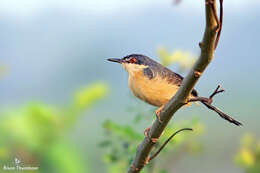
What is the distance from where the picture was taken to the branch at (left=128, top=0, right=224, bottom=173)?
22.3 inches

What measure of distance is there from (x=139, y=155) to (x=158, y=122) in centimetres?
9

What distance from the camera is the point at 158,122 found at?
2.36ft

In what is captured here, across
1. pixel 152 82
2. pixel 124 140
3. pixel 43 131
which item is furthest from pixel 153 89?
pixel 43 131

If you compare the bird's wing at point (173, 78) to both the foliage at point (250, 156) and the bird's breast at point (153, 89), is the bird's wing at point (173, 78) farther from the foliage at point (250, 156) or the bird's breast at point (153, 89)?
the foliage at point (250, 156)

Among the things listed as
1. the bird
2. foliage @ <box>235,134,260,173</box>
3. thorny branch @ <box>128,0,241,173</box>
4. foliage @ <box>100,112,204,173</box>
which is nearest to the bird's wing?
the bird

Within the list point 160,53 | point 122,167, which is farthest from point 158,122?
point 122,167

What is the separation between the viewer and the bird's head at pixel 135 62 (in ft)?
3.76

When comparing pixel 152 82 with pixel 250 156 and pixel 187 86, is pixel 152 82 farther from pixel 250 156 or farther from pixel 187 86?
pixel 250 156

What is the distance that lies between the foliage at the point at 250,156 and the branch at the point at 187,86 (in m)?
0.90

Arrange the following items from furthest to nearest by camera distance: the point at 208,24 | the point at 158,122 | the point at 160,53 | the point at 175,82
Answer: the point at 160,53
the point at 175,82
the point at 158,122
the point at 208,24

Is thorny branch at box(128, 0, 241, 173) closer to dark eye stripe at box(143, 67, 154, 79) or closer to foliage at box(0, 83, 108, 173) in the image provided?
dark eye stripe at box(143, 67, 154, 79)

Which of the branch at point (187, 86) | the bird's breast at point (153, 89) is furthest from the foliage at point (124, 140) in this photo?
the branch at point (187, 86)

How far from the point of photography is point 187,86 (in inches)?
25.5

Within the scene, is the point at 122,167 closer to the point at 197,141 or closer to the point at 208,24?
the point at 197,141
